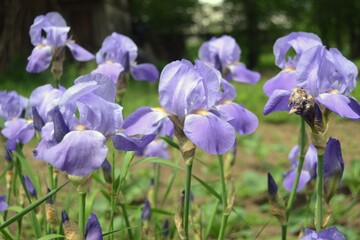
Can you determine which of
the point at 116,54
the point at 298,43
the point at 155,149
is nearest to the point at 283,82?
the point at 298,43

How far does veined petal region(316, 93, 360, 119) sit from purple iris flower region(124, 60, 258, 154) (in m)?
0.23

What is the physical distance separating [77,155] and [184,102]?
0.29m

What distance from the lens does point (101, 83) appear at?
3.82 feet

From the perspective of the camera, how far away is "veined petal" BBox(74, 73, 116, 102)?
116cm

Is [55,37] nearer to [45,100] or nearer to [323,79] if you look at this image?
[45,100]

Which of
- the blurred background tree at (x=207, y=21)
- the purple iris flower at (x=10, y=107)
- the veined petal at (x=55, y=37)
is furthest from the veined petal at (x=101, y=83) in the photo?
the blurred background tree at (x=207, y=21)

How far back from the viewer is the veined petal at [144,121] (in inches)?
45.6

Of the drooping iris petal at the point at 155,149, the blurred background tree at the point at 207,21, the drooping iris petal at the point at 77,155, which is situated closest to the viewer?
the drooping iris petal at the point at 77,155

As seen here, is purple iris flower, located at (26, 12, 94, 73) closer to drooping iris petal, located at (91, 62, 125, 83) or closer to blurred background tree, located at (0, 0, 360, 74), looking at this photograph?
drooping iris petal, located at (91, 62, 125, 83)

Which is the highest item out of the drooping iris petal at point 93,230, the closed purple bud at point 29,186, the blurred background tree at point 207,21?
the drooping iris petal at point 93,230

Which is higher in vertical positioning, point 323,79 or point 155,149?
point 323,79

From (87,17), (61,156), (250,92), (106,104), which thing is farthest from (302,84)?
(87,17)

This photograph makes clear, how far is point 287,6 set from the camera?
65.7 feet

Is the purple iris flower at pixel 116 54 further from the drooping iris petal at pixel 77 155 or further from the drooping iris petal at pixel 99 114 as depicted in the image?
the drooping iris petal at pixel 77 155
